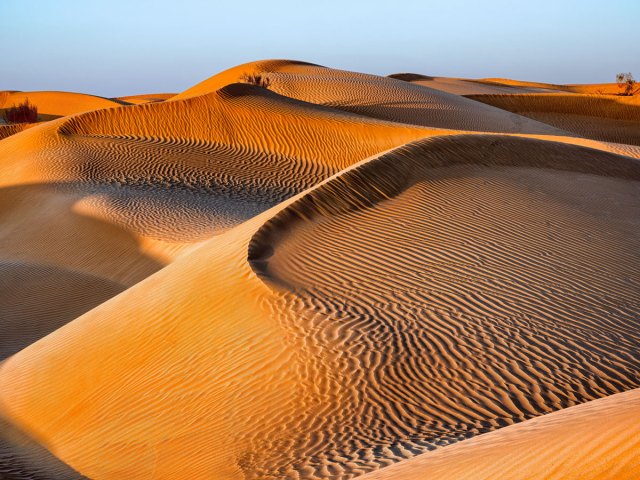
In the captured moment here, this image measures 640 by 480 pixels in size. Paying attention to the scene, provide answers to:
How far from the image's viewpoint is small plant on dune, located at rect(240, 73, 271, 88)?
92.3 feet

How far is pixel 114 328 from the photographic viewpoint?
8.05m

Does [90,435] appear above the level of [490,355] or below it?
below

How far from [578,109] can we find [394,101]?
8.79m

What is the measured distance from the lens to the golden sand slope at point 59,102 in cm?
4334

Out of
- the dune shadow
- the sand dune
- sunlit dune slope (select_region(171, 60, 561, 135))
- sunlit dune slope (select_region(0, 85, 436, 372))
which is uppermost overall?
the sand dune

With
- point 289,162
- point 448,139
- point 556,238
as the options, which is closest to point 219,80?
point 289,162

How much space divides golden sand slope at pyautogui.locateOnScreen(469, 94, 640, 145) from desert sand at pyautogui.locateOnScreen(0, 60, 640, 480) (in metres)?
17.9

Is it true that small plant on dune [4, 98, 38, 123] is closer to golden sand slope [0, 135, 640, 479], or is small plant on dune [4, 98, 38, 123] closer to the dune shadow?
golden sand slope [0, 135, 640, 479]

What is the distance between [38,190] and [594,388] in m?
12.7

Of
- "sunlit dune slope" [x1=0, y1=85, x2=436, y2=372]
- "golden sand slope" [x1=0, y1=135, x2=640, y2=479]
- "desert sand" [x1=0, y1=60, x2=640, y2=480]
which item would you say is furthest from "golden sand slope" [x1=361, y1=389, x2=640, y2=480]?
"sunlit dune slope" [x1=0, y1=85, x2=436, y2=372]

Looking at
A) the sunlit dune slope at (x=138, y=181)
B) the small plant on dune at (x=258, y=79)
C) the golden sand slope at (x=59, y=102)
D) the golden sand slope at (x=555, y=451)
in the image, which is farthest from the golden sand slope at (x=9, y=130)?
the golden sand slope at (x=555, y=451)

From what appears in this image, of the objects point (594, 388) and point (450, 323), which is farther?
point (450, 323)

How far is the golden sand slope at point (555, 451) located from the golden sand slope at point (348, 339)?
1.01m

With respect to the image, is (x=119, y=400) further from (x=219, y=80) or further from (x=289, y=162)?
(x=219, y=80)
